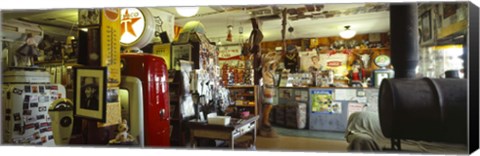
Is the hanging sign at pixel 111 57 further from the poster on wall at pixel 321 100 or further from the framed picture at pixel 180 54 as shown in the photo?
the poster on wall at pixel 321 100

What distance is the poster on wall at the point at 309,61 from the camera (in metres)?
3.09

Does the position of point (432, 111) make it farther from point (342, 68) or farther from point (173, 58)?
point (173, 58)

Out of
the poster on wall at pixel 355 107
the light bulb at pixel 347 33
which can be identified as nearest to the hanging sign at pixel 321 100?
the poster on wall at pixel 355 107

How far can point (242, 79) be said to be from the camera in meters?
3.17

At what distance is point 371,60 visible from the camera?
9.26 feet

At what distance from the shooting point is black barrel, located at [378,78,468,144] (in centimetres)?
248

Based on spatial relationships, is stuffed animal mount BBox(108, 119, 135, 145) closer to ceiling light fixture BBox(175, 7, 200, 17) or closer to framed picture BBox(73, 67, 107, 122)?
framed picture BBox(73, 67, 107, 122)

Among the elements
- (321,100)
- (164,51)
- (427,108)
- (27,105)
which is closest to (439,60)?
(427,108)

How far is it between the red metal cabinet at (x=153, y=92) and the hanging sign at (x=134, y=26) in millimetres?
158

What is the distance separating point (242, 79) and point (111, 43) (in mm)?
1204

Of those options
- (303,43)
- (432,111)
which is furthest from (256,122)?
(432,111)

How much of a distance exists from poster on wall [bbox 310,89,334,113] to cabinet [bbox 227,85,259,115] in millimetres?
537

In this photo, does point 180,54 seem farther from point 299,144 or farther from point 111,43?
point 299,144

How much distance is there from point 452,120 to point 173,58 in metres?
2.53
